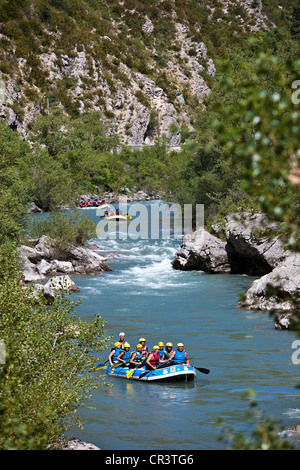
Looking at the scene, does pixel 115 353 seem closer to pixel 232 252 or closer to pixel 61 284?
pixel 61 284

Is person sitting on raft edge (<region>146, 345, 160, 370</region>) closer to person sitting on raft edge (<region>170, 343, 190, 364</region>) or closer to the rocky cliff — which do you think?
person sitting on raft edge (<region>170, 343, 190, 364</region>)

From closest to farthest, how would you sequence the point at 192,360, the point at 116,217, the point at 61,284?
the point at 61,284
the point at 192,360
the point at 116,217

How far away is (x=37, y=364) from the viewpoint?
812 cm

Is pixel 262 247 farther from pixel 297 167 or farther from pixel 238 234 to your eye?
pixel 297 167

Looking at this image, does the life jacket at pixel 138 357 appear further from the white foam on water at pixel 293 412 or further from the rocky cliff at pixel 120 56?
the rocky cliff at pixel 120 56

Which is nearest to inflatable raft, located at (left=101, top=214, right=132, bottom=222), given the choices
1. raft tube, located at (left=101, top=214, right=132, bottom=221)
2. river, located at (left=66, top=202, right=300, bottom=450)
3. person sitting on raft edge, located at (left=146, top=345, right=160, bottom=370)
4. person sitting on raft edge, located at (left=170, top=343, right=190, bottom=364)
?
raft tube, located at (left=101, top=214, right=132, bottom=221)

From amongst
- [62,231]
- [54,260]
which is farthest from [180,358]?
[62,231]

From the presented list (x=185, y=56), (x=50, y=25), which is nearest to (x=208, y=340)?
(x=50, y=25)

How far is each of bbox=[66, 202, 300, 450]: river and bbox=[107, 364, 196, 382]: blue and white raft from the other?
0.49ft

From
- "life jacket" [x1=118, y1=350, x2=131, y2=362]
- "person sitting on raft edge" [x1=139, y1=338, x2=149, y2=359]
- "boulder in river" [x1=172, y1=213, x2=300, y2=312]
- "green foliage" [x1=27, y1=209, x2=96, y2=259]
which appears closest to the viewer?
"person sitting on raft edge" [x1=139, y1=338, x2=149, y2=359]

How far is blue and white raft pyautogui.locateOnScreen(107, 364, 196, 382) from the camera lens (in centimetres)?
1392

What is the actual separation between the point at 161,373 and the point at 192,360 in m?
1.21

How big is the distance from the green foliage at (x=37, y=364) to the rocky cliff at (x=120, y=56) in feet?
180

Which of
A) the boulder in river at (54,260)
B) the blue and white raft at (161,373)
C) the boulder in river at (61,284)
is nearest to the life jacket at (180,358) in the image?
the blue and white raft at (161,373)
